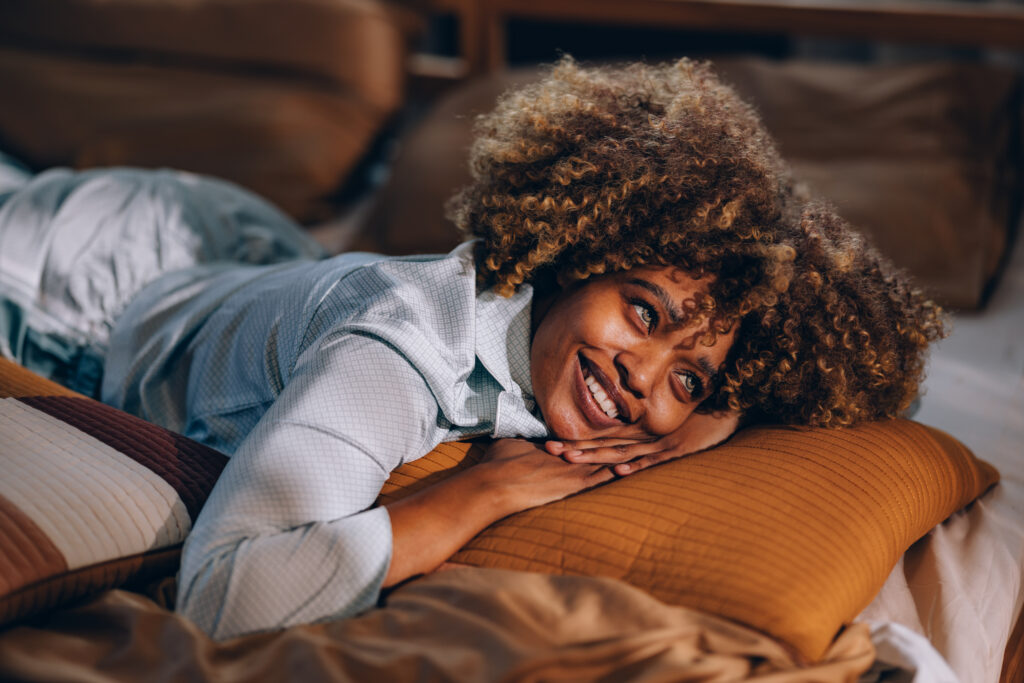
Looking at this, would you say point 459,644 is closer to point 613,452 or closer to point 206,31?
point 613,452

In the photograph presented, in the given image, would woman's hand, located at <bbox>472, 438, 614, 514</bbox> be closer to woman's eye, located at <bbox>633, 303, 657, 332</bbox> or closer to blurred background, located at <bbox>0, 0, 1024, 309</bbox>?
woman's eye, located at <bbox>633, 303, 657, 332</bbox>

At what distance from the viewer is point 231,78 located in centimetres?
233

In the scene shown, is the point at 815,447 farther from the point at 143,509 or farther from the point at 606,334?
the point at 143,509

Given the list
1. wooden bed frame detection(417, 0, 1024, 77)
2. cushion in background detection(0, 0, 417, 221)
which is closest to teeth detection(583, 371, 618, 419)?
cushion in background detection(0, 0, 417, 221)

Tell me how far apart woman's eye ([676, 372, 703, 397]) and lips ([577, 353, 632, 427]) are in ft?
0.30

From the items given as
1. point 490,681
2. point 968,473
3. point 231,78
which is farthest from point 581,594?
point 231,78

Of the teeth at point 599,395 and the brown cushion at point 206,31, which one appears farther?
the brown cushion at point 206,31

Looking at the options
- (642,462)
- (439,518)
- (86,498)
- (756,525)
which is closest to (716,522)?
(756,525)

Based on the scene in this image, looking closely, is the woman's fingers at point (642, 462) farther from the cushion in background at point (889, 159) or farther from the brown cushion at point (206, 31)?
the brown cushion at point (206, 31)

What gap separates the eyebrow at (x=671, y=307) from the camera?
1.06 meters

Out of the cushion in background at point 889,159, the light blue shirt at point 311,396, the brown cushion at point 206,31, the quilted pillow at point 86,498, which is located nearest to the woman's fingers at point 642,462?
the light blue shirt at point 311,396

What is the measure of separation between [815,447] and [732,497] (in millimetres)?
169

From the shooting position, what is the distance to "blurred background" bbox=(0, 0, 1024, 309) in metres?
1.94

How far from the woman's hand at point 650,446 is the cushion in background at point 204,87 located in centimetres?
142
